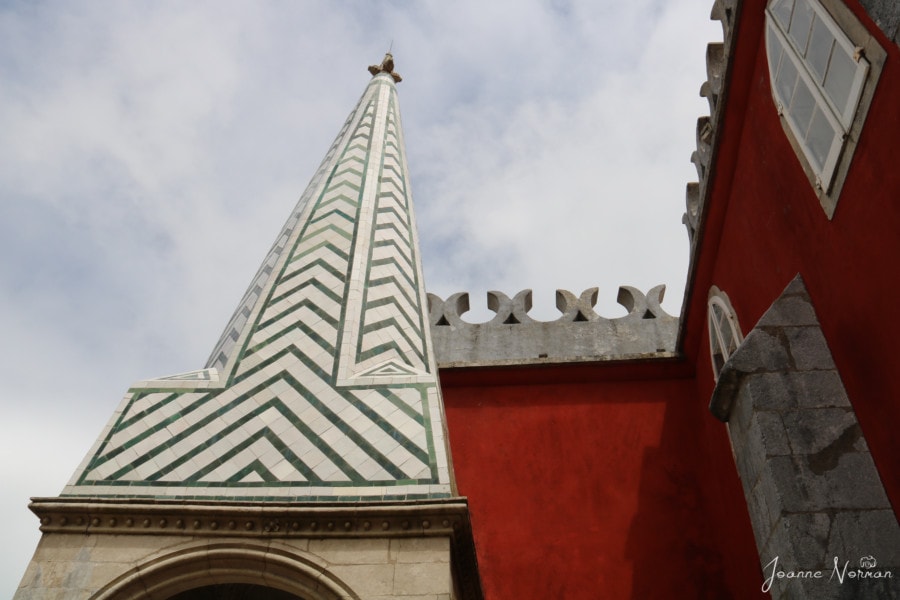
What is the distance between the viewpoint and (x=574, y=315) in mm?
8711

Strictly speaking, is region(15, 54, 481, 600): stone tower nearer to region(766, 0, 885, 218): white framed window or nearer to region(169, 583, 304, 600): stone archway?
region(169, 583, 304, 600): stone archway

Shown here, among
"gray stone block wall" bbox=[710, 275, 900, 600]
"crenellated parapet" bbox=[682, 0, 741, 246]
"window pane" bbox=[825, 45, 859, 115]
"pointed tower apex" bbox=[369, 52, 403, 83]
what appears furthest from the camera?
"pointed tower apex" bbox=[369, 52, 403, 83]

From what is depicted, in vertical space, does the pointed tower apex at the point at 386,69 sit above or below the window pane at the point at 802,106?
above

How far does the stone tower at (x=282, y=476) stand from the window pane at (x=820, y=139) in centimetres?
249

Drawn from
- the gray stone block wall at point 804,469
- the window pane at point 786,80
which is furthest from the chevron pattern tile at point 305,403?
the window pane at point 786,80

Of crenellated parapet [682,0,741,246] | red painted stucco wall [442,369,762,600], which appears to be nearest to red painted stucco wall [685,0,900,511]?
crenellated parapet [682,0,741,246]

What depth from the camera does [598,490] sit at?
6863 millimetres

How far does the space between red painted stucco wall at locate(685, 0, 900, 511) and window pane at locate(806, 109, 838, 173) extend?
0.21 meters

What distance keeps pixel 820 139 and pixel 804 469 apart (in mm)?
1750

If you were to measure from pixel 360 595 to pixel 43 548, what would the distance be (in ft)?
5.00

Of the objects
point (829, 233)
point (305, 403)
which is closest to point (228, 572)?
point (305, 403)

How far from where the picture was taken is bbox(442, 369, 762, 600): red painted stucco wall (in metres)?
6.25

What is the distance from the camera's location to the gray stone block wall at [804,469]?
3271 millimetres

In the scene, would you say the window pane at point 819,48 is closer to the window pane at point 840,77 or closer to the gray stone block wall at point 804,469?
the window pane at point 840,77
